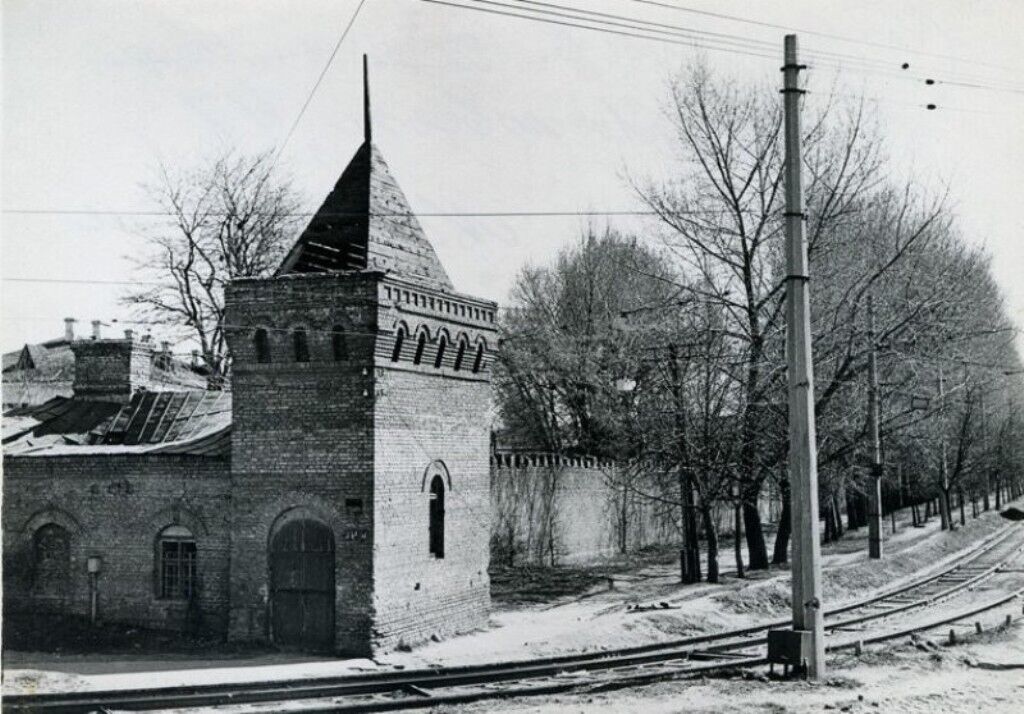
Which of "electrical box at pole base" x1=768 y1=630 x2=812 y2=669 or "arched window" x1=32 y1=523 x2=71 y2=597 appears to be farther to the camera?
"arched window" x1=32 y1=523 x2=71 y2=597

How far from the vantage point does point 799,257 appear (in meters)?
12.9

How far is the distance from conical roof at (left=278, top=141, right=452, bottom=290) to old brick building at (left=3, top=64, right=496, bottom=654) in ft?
0.14

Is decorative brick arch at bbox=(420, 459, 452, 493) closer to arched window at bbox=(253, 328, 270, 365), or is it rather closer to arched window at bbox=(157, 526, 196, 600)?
arched window at bbox=(253, 328, 270, 365)

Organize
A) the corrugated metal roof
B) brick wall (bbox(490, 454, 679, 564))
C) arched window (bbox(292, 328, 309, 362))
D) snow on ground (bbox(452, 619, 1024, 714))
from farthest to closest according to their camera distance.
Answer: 1. brick wall (bbox(490, 454, 679, 564))
2. the corrugated metal roof
3. arched window (bbox(292, 328, 309, 362))
4. snow on ground (bbox(452, 619, 1024, 714))

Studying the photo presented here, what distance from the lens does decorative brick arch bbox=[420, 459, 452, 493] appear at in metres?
18.0

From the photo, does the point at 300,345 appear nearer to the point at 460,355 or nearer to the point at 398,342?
the point at 398,342

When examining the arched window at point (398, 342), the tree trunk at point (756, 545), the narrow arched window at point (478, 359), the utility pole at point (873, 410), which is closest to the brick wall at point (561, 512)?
the tree trunk at point (756, 545)

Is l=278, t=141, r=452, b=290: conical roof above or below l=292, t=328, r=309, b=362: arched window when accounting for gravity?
above

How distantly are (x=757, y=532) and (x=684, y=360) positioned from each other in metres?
6.14

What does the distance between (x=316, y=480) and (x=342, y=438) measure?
879mm

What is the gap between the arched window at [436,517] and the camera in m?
18.5

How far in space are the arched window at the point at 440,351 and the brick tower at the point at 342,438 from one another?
35 mm

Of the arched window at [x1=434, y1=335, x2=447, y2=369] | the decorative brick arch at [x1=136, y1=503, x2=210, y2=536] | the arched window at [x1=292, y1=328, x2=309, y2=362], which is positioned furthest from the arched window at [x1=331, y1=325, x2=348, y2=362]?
the decorative brick arch at [x1=136, y1=503, x2=210, y2=536]

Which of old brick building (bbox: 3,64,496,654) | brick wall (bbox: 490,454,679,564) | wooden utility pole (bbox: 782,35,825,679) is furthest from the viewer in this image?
brick wall (bbox: 490,454,679,564)
